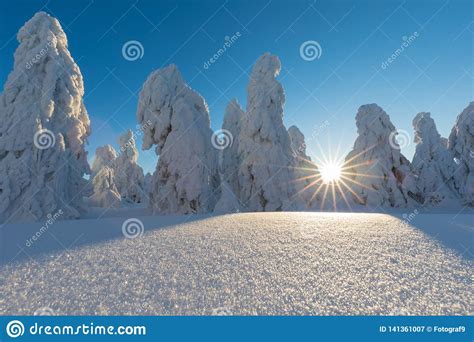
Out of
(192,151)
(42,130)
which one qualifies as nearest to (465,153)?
(192,151)

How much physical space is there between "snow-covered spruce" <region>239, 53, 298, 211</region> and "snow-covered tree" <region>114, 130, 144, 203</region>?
25.4m

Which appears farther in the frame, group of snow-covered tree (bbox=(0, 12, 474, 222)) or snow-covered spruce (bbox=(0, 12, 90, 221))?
group of snow-covered tree (bbox=(0, 12, 474, 222))

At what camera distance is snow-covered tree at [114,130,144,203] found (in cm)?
4381

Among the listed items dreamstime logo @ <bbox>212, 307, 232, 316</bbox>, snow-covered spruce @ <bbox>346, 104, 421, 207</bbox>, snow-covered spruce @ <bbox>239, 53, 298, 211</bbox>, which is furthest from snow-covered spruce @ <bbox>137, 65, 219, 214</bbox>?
snow-covered spruce @ <bbox>346, 104, 421, 207</bbox>

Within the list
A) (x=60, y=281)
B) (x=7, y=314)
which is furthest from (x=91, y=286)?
(x=7, y=314)

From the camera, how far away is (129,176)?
44438mm

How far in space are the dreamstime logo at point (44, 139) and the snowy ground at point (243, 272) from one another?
1130 centimetres

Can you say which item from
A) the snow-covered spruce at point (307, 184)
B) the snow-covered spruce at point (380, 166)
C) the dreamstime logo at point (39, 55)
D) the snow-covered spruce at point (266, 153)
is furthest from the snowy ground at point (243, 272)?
the snow-covered spruce at point (380, 166)

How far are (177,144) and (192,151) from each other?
45.1 inches

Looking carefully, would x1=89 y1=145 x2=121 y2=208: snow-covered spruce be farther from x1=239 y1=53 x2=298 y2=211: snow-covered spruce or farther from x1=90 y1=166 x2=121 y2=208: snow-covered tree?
x1=239 y1=53 x2=298 y2=211: snow-covered spruce

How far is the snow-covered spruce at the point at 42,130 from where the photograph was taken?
14344 mm

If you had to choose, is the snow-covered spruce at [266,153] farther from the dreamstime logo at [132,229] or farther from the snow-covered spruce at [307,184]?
the dreamstime logo at [132,229]
